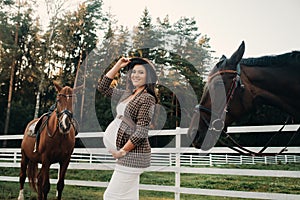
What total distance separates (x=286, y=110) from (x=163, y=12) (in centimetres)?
1085

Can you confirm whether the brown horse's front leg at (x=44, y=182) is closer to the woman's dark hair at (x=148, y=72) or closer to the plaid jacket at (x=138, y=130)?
the plaid jacket at (x=138, y=130)

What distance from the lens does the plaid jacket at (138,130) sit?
7.29ft

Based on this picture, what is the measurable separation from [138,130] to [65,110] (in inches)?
106

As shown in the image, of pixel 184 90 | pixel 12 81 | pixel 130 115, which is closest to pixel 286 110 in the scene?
pixel 130 115

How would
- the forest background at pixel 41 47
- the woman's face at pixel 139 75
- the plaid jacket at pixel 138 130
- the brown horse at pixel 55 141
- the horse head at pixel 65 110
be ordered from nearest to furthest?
1. the plaid jacket at pixel 138 130
2. the woman's face at pixel 139 75
3. the horse head at pixel 65 110
4. the brown horse at pixel 55 141
5. the forest background at pixel 41 47

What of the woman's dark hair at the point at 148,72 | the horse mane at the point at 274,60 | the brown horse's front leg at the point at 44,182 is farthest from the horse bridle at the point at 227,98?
the brown horse's front leg at the point at 44,182

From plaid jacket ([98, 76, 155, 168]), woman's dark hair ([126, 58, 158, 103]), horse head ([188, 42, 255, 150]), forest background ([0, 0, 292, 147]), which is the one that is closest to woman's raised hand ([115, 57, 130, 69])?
woman's dark hair ([126, 58, 158, 103])

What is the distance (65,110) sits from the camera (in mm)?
4676

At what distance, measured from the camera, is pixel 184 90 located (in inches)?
232

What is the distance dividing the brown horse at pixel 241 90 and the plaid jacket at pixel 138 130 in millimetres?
529

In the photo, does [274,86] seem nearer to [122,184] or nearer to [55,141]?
[122,184]

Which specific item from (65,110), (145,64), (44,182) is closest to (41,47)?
(44,182)

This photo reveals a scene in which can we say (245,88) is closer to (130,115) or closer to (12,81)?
(130,115)

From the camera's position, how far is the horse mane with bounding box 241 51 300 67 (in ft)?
8.54
